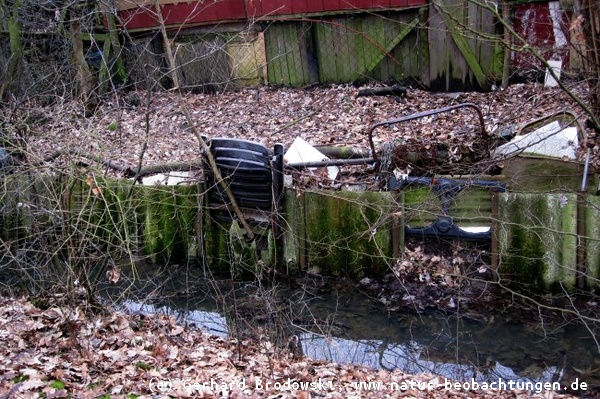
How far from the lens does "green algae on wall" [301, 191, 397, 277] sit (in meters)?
8.68

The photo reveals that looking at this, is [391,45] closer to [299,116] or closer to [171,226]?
[299,116]

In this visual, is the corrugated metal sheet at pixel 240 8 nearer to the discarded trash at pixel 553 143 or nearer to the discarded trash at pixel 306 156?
the discarded trash at pixel 306 156

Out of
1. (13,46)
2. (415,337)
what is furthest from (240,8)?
(415,337)

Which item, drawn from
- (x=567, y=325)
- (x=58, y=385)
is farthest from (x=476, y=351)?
(x=58, y=385)

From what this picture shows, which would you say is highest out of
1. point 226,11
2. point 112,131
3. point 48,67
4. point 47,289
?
point 226,11

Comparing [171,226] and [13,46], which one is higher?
[13,46]

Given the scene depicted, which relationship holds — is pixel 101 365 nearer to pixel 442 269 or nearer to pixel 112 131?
pixel 442 269

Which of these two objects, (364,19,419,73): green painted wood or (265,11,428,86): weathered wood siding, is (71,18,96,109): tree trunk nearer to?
(265,11,428,86): weathered wood siding

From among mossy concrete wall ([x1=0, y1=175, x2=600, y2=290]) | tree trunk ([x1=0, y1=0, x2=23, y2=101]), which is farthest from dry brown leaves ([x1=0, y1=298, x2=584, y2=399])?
tree trunk ([x1=0, y1=0, x2=23, y2=101])

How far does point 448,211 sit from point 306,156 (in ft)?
7.26

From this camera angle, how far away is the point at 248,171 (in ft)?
28.9

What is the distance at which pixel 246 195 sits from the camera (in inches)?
355

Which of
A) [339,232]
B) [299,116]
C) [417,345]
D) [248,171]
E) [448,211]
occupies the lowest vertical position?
[417,345]

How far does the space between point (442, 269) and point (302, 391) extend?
3924mm
